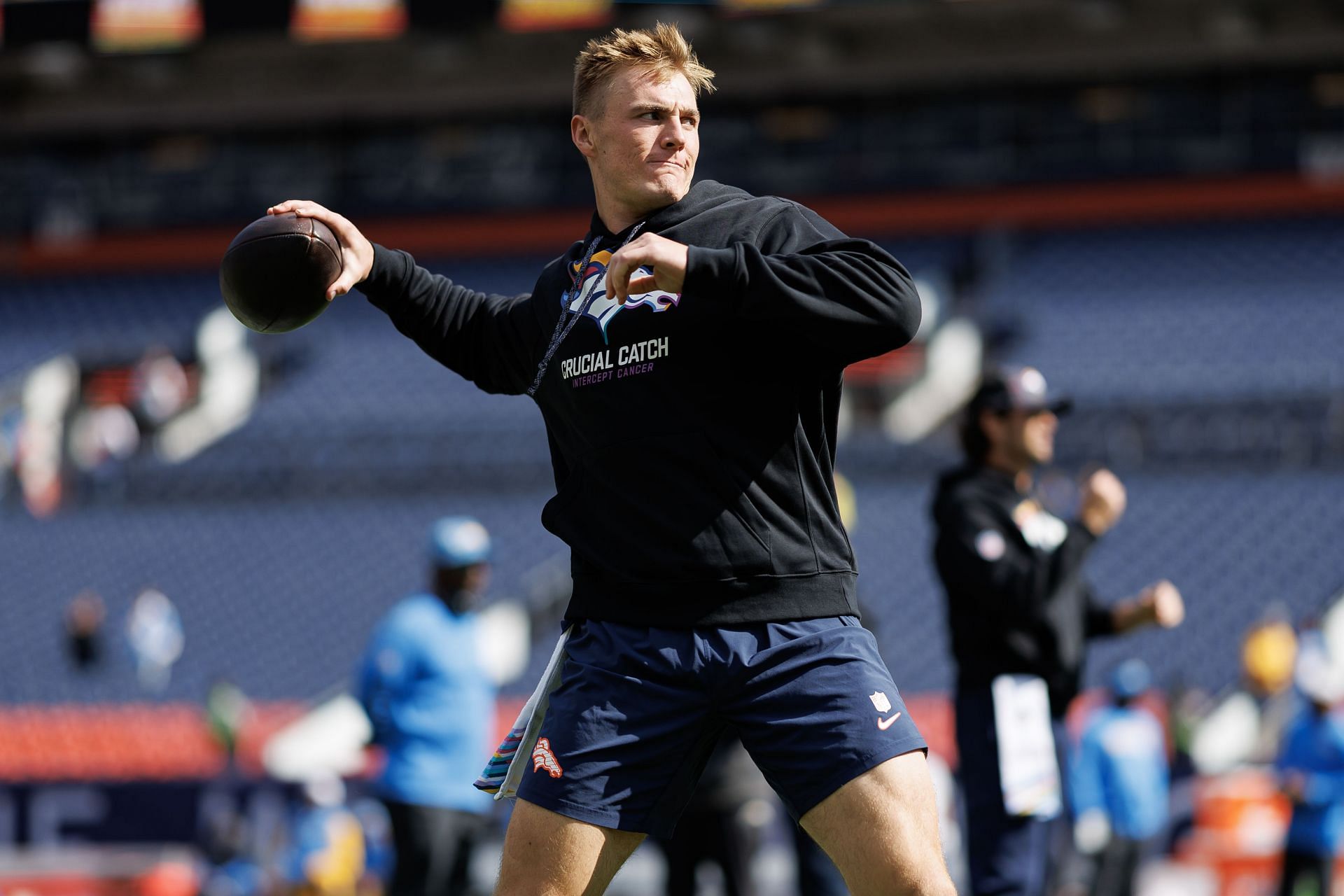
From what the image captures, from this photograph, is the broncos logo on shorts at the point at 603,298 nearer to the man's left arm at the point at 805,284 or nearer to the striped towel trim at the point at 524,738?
the man's left arm at the point at 805,284

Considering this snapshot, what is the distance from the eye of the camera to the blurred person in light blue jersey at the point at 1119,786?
8.53 meters

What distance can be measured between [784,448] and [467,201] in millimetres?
19129

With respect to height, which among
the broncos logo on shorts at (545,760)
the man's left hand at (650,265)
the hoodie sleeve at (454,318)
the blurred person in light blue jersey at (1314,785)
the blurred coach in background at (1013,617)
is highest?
the man's left hand at (650,265)

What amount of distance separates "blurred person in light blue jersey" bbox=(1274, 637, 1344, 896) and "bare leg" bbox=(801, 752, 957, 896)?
19.2 feet

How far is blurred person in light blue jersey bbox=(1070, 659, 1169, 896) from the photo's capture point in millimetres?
8531

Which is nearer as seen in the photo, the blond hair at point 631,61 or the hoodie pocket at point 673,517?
the hoodie pocket at point 673,517

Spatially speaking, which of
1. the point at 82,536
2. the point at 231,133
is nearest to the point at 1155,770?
the point at 82,536

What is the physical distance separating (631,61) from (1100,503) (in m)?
2.12

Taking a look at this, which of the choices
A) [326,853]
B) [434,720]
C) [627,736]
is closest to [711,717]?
[627,736]

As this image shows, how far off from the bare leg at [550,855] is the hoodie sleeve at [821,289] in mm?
888

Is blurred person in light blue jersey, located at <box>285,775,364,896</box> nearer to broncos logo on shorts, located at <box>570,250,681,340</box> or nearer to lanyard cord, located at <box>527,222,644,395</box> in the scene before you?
lanyard cord, located at <box>527,222,644,395</box>

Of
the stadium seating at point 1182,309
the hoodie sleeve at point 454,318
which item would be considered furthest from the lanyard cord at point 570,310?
the stadium seating at point 1182,309

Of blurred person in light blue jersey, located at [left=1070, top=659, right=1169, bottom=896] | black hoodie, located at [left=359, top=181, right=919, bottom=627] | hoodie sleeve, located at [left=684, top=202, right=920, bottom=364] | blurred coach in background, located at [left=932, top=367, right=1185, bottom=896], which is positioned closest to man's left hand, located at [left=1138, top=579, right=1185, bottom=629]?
blurred coach in background, located at [left=932, top=367, right=1185, bottom=896]

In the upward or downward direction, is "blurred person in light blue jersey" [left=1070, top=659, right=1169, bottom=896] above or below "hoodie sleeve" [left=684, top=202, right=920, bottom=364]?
below
